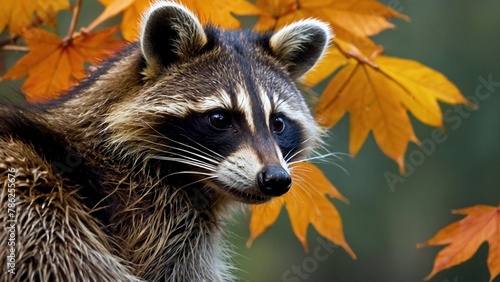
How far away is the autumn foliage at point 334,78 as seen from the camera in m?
4.74

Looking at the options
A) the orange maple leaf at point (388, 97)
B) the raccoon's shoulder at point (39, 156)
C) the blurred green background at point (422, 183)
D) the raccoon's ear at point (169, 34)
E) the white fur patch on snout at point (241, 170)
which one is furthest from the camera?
the blurred green background at point (422, 183)

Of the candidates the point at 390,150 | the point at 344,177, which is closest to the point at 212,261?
the point at 390,150

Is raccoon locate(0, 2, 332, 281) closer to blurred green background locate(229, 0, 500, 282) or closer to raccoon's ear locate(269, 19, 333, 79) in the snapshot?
raccoon's ear locate(269, 19, 333, 79)

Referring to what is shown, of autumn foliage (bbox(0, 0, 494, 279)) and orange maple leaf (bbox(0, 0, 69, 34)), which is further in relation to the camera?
autumn foliage (bbox(0, 0, 494, 279))

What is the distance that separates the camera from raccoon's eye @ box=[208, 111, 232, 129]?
408 cm

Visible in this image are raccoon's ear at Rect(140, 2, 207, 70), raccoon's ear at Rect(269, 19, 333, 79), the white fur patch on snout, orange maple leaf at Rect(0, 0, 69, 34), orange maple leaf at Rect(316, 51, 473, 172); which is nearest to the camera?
the white fur patch on snout

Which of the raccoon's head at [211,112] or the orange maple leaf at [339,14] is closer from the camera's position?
the raccoon's head at [211,112]

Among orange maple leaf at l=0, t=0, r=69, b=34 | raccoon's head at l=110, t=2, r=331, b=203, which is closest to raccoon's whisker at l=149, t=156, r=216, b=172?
raccoon's head at l=110, t=2, r=331, b=203

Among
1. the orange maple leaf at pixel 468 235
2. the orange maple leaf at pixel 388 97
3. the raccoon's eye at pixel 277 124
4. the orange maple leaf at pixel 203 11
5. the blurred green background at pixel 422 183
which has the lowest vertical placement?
the blurred green background at pixel 422 183

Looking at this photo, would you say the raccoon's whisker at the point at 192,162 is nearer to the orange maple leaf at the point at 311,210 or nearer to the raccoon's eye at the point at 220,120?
the raccoon's eye at the point at 220,120

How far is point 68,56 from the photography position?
4879 mm

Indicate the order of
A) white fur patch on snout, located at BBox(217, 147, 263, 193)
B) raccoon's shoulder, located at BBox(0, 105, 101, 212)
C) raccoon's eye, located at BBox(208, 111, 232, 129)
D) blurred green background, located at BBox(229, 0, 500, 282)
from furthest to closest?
blurred green background, located at BBox(229, 0, 500, 282), raccoon's eye, located at BBox(208, 111, 232, 129), white fur patch on snout, located at BBox(217, 147, 263, 193), raccoon's shoulder, located at BBox(0, 105, 101, 212)

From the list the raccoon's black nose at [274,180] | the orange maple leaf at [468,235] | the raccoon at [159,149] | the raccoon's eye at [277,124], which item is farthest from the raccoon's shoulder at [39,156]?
the orange maple leaf at [468,235]

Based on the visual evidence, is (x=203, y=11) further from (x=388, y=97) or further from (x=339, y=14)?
(x=388, y=97)
